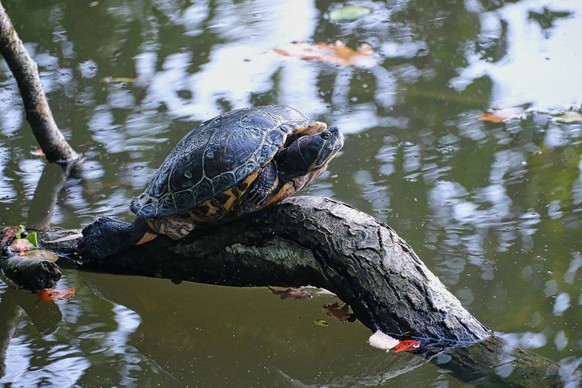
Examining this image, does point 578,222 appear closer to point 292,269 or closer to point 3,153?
point 292,269

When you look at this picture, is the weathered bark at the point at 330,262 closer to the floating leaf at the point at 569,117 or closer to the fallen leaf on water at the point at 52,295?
the fallen leaf on water at the point at 52,295

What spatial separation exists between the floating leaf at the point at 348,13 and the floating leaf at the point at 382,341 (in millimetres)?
4620

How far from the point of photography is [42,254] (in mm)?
4188

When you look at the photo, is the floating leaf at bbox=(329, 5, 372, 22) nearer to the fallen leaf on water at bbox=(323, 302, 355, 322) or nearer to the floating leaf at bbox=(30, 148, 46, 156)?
the floating leaf at bbox=(30, 148, 46, 156)

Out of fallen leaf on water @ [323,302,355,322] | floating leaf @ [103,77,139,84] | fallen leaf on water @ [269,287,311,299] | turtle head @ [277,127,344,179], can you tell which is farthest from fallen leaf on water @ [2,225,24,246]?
floating leaf @ [103,77,139,84]

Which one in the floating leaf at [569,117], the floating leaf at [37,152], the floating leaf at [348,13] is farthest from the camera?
the floating leaf at [348,13]

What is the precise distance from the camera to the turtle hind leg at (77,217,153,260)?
12.8 feet

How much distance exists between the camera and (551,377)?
313 cm

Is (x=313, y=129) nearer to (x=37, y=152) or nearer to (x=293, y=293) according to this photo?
(x=293, y=293)

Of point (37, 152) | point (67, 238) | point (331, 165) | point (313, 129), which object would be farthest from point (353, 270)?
point (37, 152)

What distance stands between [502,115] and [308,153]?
→ 2.45 meters

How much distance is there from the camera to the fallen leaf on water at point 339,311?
3.74 metres

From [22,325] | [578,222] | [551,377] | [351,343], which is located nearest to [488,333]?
[551,377]

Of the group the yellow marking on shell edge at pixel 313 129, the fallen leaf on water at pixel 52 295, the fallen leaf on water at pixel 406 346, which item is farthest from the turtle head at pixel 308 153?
the fallen leaf on water at pixel 52 295
